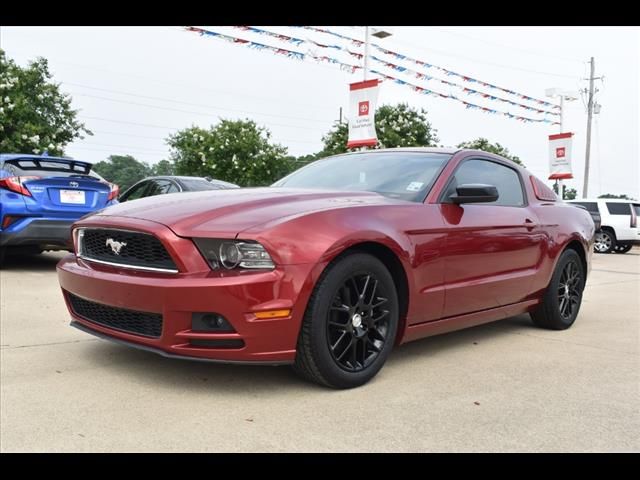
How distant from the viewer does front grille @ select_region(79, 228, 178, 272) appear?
3.02 m

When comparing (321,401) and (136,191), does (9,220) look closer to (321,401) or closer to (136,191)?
(136,191)

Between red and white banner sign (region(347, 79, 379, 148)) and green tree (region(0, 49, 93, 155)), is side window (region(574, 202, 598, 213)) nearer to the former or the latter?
red and white banner sign (region(347, 79, 379, 148))

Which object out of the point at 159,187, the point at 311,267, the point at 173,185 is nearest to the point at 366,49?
the point at 159,187

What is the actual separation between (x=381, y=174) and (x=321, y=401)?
1.72 m

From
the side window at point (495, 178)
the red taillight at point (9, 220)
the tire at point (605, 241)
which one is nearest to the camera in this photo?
the side window at point (495, 178)

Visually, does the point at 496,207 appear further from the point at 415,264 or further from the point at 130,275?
the point at 130,275

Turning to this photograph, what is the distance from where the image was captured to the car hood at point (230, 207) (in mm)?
2988

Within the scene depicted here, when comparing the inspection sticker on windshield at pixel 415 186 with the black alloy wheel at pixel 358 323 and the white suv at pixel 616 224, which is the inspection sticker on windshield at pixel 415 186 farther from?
the white suv at pixel 616 224

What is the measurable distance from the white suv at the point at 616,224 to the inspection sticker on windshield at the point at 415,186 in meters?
16.0

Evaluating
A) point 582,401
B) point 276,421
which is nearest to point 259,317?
point 276,421

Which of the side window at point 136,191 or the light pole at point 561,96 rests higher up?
the light pole at point 561,96

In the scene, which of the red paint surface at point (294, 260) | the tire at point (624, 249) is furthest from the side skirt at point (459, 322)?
the tire at point (624, 249)

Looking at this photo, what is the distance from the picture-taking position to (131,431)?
2.55 metres

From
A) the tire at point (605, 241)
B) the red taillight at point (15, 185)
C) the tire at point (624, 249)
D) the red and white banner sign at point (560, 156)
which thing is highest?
the red and white banner sign at point (560, 156)
